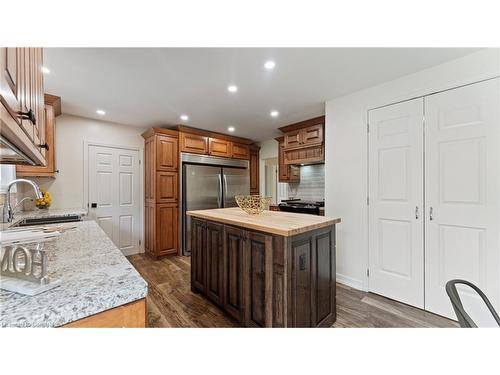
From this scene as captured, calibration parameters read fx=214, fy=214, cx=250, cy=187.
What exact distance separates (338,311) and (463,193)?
1575 millimetres

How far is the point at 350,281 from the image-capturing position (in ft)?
8.77

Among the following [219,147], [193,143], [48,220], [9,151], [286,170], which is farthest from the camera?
[219,147]

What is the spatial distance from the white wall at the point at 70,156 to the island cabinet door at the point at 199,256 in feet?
7.74

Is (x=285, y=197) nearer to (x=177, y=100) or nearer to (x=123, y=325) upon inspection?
(x=177, y=100)

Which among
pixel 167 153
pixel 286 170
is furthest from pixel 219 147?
pixel 286 170

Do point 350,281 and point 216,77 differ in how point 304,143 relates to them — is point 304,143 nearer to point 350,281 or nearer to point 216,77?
point 216,77

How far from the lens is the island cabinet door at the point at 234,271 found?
175 cm

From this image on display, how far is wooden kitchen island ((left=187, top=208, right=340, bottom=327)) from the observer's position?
4.82ft

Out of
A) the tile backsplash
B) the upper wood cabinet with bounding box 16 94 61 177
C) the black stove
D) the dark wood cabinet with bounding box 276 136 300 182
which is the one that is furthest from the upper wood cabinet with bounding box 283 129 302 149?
the upper wood cabinet with bounding box 16 94 61 177

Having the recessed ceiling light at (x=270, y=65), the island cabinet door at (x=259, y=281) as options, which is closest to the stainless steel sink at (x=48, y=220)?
the island cabinet door at (x=259, y=281)

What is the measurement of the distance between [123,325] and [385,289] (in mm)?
2668

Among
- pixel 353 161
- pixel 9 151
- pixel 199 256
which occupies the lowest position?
pixel 199 256
